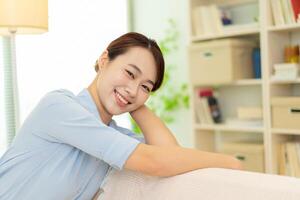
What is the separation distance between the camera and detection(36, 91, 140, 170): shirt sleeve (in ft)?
4.23

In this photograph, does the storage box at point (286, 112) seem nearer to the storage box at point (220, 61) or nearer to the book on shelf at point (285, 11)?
the storage box at point (220, 61)

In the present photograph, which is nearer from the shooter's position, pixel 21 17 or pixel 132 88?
pixel 132 88

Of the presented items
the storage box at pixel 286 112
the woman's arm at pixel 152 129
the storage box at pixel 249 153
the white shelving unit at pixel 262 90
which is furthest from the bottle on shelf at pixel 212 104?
the woman's arm at pixel 152 129

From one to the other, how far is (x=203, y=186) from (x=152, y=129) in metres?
0.45

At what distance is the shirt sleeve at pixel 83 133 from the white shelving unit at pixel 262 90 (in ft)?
6.71

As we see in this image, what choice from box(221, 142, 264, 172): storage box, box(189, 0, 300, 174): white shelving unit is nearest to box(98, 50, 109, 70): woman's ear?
box(189, 0, 300, 174): white shelving unit

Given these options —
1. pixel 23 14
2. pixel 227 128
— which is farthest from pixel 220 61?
pixel 23 14

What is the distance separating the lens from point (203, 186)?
1.26 metres

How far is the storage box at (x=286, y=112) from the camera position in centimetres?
305

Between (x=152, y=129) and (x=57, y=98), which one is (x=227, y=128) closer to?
(x=152, y=129)

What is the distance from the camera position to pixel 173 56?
4.14m

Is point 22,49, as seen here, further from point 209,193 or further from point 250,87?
point 209,193

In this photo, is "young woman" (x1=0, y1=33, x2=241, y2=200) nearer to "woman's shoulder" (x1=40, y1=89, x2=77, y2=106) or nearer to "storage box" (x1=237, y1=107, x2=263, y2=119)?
"woman's shoulder" (x1=40, y1=89, x2=77, y2=106)

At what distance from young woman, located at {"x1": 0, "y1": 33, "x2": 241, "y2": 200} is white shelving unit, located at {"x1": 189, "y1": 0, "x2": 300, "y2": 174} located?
174 centimetres
